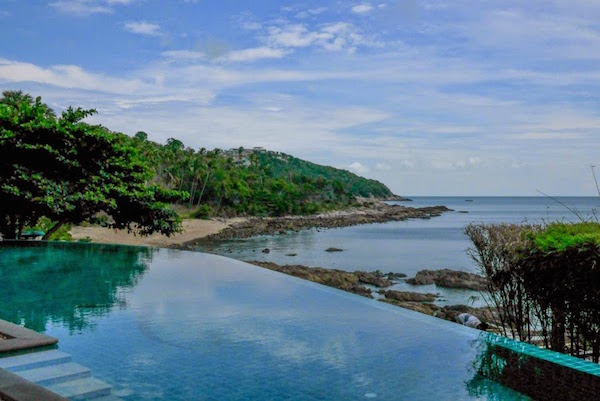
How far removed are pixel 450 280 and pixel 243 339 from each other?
17086 mm

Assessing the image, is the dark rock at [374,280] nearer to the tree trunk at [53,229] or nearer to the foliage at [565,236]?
the tree trunk at [53,229]

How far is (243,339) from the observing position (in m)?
5.41

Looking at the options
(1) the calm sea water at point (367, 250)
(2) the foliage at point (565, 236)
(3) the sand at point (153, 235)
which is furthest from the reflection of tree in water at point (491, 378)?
(3) the sand at point (153, 235)

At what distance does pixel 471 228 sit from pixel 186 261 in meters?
7.08

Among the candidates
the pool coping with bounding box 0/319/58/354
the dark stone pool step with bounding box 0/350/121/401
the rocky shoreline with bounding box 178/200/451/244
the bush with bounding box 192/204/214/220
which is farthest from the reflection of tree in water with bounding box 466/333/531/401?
the bush with bounding box 192/204/214/220

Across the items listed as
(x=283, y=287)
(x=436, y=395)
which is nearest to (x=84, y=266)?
(x=283, y=287)

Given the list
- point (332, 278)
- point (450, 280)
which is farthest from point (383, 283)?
point (450, 280)

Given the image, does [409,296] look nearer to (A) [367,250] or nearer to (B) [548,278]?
(B) [548,278]

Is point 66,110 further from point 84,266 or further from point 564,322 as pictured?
point 564,322

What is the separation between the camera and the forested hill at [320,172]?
378 ft

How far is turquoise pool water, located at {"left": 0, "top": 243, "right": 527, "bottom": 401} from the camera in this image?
418 centimetres

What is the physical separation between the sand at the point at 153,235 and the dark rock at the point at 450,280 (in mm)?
14175

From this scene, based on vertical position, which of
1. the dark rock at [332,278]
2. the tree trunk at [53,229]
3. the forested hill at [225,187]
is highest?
the forested hill at [225,187]

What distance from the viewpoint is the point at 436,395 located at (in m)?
4.05
